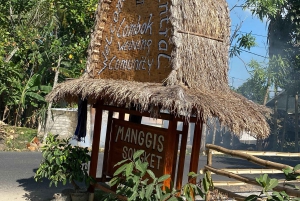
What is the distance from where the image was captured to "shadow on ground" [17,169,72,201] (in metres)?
8.29

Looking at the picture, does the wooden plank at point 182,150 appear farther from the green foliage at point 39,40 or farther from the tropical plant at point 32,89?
the tropical plant at point 32,89

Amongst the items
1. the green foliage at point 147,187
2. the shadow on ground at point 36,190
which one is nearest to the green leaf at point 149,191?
the green foliage at point 147,187

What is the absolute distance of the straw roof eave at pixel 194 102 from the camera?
5.41 m

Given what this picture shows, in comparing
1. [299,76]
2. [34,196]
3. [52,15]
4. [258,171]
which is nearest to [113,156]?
[34,196]

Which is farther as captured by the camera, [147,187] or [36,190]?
[36,190]

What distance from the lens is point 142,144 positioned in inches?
263

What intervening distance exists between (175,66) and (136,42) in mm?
1152

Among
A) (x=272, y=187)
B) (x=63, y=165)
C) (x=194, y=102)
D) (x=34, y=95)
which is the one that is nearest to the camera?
(x=272, y=187)

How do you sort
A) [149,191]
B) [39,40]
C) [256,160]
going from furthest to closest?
[39,40]
[256,160]
[149,191]

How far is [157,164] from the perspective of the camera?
20.4ft

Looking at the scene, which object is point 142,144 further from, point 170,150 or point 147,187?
point 147,187

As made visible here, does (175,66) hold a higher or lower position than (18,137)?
higher

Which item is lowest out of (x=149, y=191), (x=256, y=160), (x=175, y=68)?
(x=149, y=191)

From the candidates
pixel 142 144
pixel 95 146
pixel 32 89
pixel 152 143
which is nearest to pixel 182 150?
pixel 152 143
